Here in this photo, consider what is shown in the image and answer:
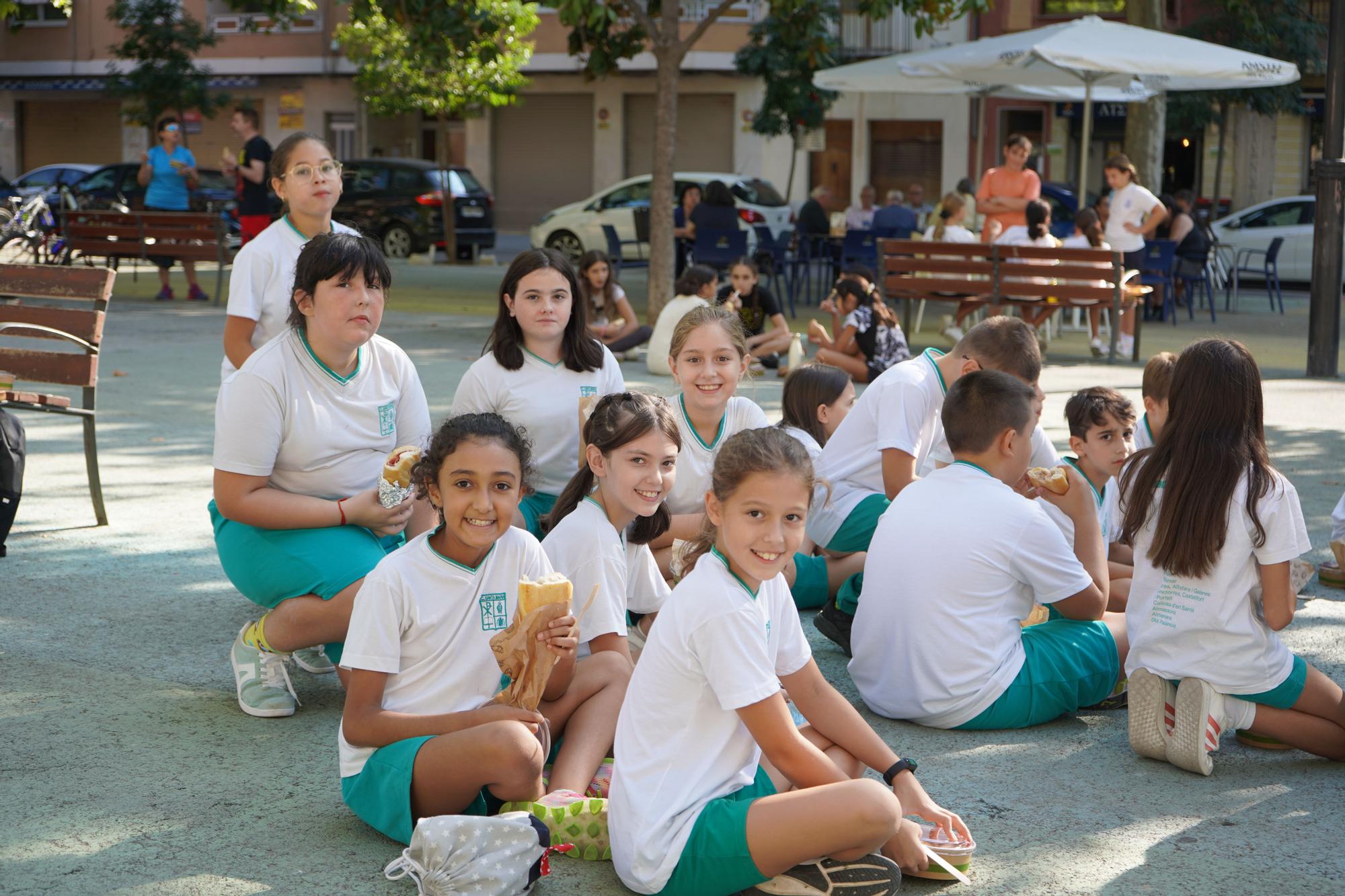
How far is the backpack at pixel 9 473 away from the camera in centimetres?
577

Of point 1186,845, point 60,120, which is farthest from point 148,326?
point 60,120

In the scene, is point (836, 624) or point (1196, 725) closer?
point (1196, 725)

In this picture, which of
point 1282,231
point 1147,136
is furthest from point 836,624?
point 1282,231

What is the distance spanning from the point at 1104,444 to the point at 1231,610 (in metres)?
1.18

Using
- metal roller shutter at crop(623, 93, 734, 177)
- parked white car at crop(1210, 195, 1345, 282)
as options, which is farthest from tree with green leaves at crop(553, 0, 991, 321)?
metal roller shutter at crop(623, 93, 734, 177)

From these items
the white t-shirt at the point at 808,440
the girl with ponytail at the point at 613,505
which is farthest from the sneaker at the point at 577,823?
the white t-shirt at the point at 808,440

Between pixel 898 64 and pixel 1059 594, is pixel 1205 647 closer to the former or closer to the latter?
pixel 1059 594

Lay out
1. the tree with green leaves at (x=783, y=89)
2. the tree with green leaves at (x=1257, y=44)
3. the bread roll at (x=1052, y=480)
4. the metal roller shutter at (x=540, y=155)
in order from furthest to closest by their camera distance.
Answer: the metal roller shutter at (x=540, y=155) < the tree with green leaves at (x=783, y=89) < the tree with green leaves at (x=1257, y=44) < the bread roll at (x=1052, y=480)

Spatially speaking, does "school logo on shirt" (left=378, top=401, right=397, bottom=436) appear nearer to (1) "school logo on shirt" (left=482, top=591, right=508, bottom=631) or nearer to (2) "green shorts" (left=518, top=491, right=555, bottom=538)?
(2) "green shorts" (left=518, top=491, right=555, bottom=538)

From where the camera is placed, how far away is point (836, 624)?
15.9ft

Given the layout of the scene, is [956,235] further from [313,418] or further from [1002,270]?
[313,418]

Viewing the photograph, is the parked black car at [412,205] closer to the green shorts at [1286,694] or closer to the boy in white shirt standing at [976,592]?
the boy in white shirt standing at [976,592]

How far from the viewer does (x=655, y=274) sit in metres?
14.2

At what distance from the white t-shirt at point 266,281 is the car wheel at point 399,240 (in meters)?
19.3
